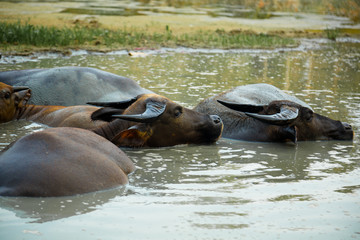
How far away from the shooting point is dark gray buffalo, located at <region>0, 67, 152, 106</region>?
823 cm

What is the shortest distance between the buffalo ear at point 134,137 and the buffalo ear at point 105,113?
1.37 feet

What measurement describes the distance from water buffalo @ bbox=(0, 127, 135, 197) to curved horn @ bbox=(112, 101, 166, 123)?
1.00 metres

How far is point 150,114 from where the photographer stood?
19.3 feet

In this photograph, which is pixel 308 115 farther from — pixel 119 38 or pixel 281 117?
pixel 119 38

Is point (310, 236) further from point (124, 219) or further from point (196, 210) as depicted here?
point (124, 219)

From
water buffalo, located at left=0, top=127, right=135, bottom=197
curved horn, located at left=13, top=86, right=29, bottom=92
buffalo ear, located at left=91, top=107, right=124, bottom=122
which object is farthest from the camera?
curved horn, located at left=13, top=86, right=29, bottom=92

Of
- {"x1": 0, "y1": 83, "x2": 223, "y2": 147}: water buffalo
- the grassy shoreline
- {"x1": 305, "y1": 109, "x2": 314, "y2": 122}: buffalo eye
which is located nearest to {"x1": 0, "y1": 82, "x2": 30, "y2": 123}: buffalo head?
{"x1": 0, "y1": 83, "x2": 223, "y2": 147}: water buffalo

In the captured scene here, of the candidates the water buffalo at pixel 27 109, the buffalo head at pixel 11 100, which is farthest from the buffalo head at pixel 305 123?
the buffalo head at pixel 11 100

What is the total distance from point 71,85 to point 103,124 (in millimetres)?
2163

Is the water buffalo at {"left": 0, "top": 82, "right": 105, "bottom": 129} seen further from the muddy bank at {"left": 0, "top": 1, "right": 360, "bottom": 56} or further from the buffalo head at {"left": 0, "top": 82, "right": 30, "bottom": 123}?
the muddy bank at {"left": 0, "top": 1, "right": 360, "bottom": 56}

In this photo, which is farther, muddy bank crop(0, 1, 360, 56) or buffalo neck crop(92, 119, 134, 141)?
muddy bank crop(0, 1, 360, 56)

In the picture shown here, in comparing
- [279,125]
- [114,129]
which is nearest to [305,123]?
[279,125]

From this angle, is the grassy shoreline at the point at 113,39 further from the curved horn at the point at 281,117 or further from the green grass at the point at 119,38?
the curved horn at the point at 281,117

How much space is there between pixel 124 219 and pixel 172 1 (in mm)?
32928
